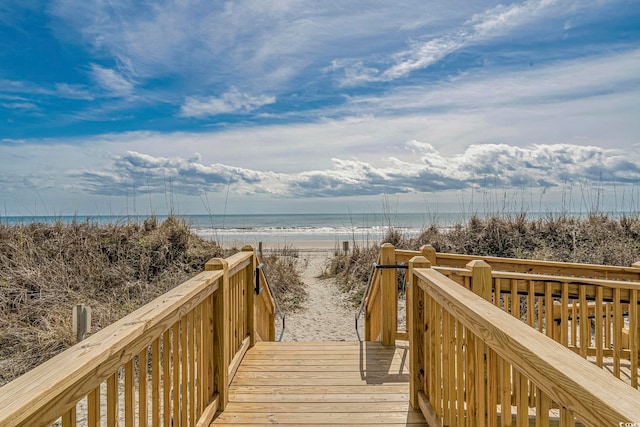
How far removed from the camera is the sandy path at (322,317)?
7328mm

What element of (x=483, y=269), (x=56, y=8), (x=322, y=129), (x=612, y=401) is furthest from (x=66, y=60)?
(x=612, y=401)

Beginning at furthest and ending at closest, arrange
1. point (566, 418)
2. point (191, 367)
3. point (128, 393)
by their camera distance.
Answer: point (191, 367) < point (128, 393) < point (566, 418)

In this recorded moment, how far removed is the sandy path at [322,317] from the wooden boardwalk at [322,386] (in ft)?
10.5

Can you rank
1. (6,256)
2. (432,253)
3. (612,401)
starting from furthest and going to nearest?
(6,256), (432,253), (612,401)

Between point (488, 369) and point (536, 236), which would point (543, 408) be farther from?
point (536, 236)

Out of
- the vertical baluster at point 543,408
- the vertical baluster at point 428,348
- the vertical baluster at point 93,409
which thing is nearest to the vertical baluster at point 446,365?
the vertical baluster at point 428,348

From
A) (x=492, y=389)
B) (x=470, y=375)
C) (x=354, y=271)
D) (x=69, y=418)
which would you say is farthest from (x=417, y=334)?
(x=354, y=271)

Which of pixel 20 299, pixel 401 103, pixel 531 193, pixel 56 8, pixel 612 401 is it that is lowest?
pixel 20 299

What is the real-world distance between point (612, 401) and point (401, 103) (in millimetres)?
10859

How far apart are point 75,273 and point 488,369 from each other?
8.73 meters

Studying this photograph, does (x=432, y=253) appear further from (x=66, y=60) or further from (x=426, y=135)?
(x=66, y=60)

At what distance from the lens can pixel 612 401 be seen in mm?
771

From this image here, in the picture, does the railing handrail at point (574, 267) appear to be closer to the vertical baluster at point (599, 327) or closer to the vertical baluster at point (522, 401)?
the vertical baluster at point (599, 327)

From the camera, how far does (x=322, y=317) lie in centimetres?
852
